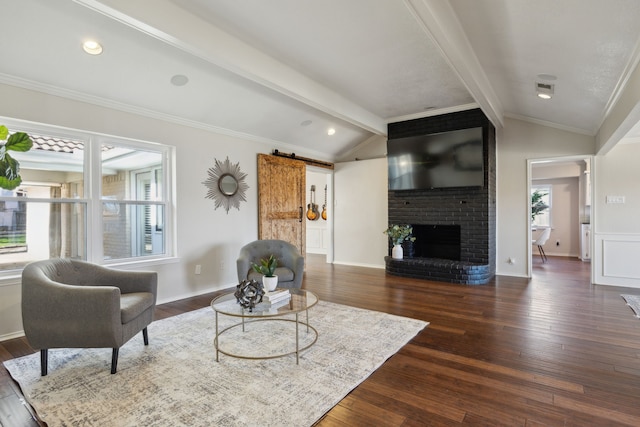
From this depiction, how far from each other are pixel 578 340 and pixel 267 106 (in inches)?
178

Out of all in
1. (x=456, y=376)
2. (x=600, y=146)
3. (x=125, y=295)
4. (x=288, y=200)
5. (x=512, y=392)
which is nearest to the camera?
(x=512, y=392)

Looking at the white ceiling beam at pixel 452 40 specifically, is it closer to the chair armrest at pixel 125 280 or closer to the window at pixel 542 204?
the chair armrest at pixel 125 280

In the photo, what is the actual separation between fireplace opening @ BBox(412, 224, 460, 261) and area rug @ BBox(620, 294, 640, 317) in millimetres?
2241

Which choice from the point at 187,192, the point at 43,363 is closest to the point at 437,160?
the point at 187,192

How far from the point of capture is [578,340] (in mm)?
2982

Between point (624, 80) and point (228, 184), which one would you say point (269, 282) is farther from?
point (624, 80)

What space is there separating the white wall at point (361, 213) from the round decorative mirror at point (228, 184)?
2.82m

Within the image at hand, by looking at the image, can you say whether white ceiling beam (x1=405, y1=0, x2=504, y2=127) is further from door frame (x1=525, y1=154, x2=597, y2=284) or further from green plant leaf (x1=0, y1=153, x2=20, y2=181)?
green plant leaf (x1=0, y1=153, x2=20, y2=181)

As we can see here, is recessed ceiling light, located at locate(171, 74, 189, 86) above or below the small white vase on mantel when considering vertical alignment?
above

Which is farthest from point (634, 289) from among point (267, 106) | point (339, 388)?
point (267, 106)

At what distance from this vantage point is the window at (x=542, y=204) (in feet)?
28.2

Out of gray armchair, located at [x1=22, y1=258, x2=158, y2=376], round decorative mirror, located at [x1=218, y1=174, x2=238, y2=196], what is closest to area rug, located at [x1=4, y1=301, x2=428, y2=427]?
gray armchair, located at [x1=22, y1=258, x2=158, y2=376]

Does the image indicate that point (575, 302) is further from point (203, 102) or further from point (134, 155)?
point (134, 155)

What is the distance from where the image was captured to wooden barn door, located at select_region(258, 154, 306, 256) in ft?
18.4
